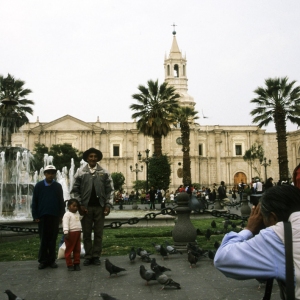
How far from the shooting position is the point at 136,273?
519cm

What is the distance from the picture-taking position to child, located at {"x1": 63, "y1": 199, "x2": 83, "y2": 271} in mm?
5566

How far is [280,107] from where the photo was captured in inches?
1016

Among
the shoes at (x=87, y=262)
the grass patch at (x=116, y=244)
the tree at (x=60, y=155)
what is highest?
the tree at (x=60, y=155)

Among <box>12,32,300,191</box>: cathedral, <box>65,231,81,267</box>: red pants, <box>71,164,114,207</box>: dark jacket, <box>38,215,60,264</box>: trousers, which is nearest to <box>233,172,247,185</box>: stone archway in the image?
<box>12,32,300,191</box>: cathedral

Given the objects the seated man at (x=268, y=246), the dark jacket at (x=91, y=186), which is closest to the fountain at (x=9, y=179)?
the dark jacket at (x=91, y=186)

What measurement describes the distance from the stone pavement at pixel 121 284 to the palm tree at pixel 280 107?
20.4 m

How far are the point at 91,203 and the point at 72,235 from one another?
1.87 feet

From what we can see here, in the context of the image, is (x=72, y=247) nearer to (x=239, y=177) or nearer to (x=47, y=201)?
(x=47, y=201)

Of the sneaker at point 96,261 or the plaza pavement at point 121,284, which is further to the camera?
the sneaker at point 96,261

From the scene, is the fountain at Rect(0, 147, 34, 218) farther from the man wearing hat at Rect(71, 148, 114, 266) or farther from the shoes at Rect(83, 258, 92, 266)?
the shoes at Rect(83, 258, 92, 266)

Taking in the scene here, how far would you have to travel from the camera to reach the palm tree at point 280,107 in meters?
25.0

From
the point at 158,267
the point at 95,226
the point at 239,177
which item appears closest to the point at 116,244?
the point at 95,226

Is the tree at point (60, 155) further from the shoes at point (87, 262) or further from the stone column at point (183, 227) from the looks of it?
the shoes at point (87, 262)

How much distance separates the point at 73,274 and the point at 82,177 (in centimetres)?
139
